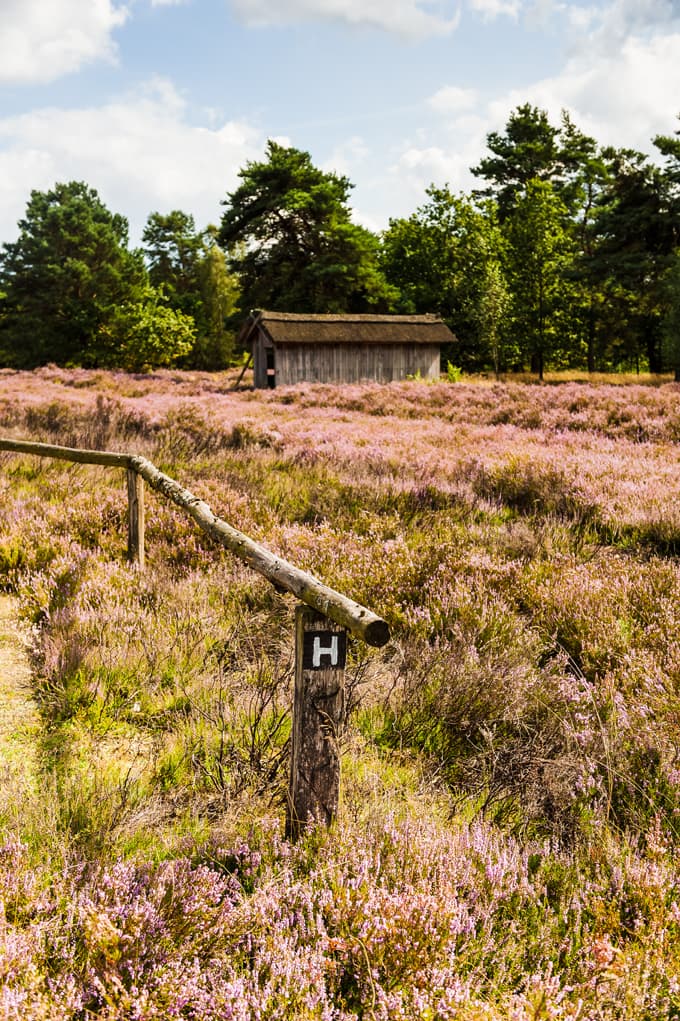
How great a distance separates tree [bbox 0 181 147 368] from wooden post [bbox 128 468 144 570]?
131 ft

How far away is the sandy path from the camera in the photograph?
318 cm

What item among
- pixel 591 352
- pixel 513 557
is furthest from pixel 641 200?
pixel 513 557

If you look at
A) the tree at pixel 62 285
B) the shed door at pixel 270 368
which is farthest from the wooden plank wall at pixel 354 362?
the tree at pixel 62 285

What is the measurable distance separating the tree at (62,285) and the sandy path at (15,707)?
135 ft

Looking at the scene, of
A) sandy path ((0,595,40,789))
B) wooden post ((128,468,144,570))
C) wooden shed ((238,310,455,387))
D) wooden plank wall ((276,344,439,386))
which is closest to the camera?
sandy path ((0,595,40,789))

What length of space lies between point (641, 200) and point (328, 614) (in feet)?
119

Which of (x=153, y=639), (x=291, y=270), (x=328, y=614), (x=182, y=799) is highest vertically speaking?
(x=291, y=270)

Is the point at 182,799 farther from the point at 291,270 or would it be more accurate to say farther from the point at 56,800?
the point at 291,270

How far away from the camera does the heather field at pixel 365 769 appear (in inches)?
74.2

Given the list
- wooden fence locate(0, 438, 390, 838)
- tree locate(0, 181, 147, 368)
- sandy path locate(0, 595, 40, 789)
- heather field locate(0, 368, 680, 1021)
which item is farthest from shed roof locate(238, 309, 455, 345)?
wooden fence locate(0, 438, 390, 838)

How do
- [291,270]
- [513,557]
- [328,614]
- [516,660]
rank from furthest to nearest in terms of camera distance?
1. [291,270]
2. [513,557]
3. [516,660]
4. [328,614]

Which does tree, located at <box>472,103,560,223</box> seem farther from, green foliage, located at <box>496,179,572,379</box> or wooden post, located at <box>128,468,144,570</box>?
wooden post, located at <box>128,468,144,570</box>

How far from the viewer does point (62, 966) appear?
1876 mm

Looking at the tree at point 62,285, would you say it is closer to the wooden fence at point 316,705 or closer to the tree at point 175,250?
the tree at point 175,250
